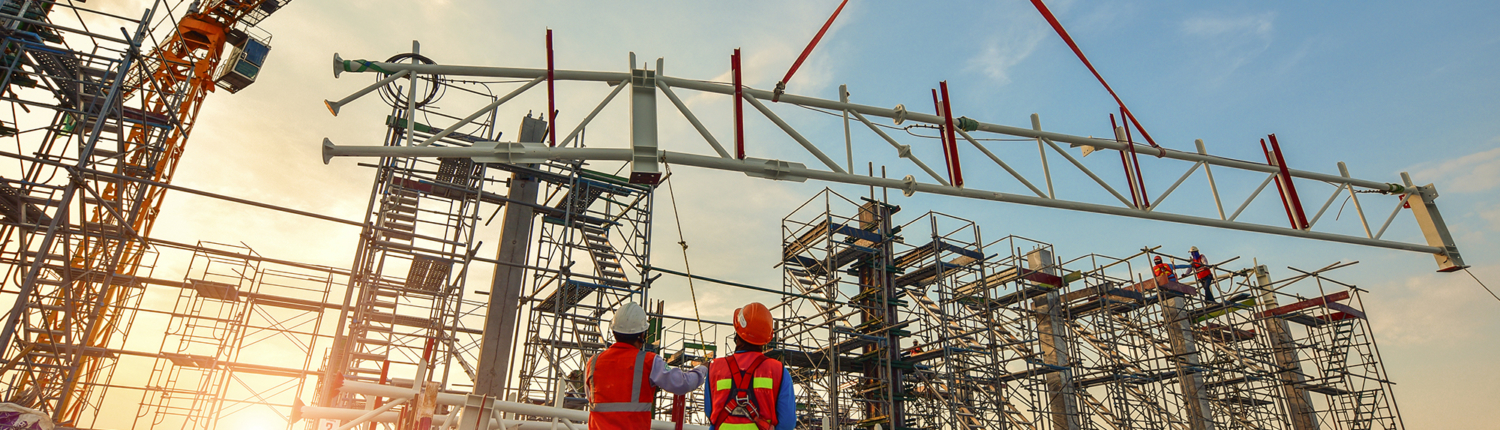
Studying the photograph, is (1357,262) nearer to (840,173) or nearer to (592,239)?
(840,173)

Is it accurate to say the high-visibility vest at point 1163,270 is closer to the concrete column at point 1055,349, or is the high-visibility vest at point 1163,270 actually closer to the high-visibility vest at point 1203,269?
the high-visibility vest at point 1203,269

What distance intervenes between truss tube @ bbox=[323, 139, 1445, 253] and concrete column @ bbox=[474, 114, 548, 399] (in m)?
5.83

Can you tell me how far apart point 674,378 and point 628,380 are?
299 mm

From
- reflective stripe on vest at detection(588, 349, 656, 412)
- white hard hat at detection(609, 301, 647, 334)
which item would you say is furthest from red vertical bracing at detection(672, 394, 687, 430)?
white hard hat at detection(609, 301, 647, 334)

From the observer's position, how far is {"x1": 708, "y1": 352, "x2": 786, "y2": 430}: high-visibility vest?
14.8ft

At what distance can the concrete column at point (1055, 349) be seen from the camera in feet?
64.7


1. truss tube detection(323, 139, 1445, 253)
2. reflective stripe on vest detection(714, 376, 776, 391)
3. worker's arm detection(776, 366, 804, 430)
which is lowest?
worker's arm detection(776, 366, 804, 430)

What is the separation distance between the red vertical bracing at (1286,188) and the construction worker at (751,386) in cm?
1073

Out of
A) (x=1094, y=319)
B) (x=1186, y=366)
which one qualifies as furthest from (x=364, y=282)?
(x=1186, y=366)

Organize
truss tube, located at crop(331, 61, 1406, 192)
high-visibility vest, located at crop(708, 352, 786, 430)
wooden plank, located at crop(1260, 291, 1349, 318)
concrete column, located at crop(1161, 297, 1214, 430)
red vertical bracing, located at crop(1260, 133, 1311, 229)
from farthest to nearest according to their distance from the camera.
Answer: concrete column, located at crop(1161, 297, 1214, 430) < wooden plank, located at crop(1260, 291, 1349, 318) < red vertical bracing, located at crop(1260, 133, 1311, 229) < truss tube, located at crop(331, 61, 1406, 192) < high-visibility vest, located at crop(708, 352, 786, 430)

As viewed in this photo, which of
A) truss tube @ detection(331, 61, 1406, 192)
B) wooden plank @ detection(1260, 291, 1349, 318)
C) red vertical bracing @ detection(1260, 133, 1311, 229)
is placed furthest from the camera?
wooden plank @ detection(1260, 291, 1349, 318)

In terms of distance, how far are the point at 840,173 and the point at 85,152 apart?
1204 cm

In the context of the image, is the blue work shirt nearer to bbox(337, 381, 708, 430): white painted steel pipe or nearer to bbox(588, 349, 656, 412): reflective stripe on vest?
bbox(588, 349, 656, 412): reflective stripe on vest

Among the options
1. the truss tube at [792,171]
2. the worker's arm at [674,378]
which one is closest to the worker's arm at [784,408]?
the worker's arm at [674,378]
